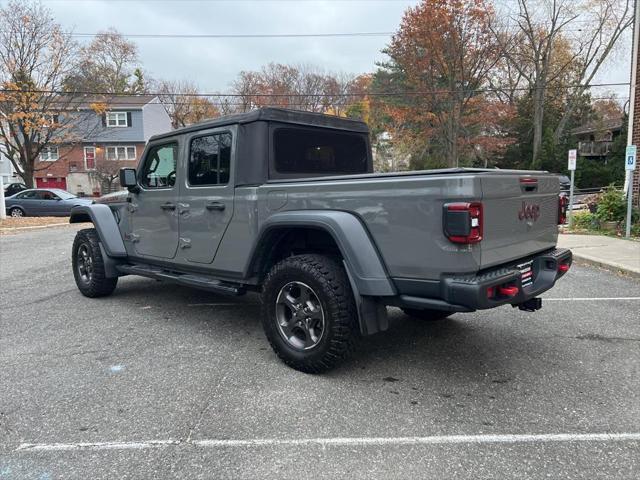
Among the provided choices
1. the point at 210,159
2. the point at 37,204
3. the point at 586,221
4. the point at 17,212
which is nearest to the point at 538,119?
the point at 586,221

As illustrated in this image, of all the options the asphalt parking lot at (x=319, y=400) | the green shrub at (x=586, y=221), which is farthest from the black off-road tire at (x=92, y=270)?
the green shrub at (x=586, y=221)

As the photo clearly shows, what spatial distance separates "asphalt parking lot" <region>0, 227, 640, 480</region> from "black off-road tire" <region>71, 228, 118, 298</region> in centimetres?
62

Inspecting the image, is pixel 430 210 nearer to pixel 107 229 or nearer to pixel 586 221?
pixel 107 229

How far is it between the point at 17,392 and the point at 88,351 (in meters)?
0.84

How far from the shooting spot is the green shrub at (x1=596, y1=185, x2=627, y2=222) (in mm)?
12086

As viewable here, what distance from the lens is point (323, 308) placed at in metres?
3.59

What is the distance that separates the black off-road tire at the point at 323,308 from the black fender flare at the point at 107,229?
106 inches

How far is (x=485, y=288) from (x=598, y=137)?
45736mm

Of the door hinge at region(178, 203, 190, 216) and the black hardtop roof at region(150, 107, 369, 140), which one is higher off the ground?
the black hardtop roof at region(150, 107, 369, 140)

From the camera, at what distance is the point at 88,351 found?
438 centimetres

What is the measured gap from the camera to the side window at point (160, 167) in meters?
5.06

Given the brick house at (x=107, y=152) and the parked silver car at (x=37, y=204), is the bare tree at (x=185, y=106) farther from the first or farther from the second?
the parked silver car at (x=37, y=204)

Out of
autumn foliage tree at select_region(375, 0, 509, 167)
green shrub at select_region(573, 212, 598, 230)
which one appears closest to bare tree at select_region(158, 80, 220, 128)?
autumn foliage tree at select_region(375, 0, 509, 167)

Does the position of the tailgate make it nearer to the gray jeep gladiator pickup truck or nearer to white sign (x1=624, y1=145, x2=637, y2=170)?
the gray jeep gladiator pickup truck
